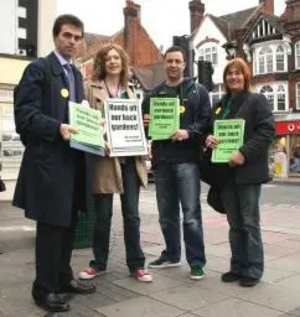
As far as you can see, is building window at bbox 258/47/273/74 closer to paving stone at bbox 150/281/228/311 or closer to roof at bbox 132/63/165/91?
roof at bbox 132/63/165/91

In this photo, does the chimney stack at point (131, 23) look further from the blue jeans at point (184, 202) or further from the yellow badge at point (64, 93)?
the yellow badge at point (64, 93)

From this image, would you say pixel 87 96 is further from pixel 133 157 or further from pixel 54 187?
pixel 54 187

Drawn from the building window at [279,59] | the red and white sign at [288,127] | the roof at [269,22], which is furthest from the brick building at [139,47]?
the red and white sign at [288,127]

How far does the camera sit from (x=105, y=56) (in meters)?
4.75

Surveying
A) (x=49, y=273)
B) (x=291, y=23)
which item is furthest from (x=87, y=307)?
(x=291, y=23)

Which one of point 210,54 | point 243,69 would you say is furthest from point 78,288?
point 210,54

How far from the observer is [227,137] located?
4.77 metres

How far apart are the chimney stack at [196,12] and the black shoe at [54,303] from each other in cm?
4293

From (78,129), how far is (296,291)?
2345mm

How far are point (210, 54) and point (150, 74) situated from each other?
869cm

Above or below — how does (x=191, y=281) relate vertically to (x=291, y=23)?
below

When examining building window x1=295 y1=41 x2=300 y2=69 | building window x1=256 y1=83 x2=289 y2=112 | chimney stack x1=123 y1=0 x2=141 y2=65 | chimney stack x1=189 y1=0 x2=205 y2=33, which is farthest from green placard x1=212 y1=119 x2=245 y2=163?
chimney stack x1=123 y1=0 x2=141 y2=65

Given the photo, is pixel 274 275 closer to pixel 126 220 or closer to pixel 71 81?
pixel 126 220

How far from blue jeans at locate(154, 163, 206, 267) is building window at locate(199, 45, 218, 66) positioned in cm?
3789
